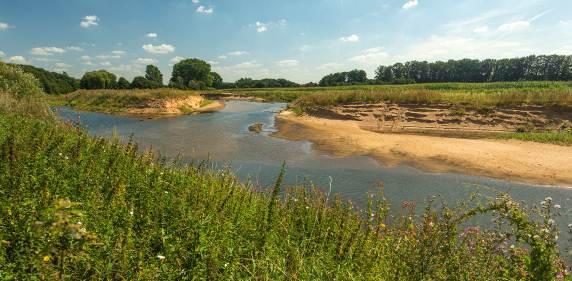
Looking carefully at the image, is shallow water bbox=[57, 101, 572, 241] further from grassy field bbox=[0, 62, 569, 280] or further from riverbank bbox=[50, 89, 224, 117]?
riverbank bbox=[50, 89, 224, 117]

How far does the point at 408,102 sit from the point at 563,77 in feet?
293

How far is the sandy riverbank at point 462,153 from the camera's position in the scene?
13.7 metres

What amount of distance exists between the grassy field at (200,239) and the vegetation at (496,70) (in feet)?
342

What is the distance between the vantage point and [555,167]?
14.1m

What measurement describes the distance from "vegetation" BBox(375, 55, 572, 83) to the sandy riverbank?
88.3 metres

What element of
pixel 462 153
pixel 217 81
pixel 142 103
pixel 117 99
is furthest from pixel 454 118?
pixel 217 81

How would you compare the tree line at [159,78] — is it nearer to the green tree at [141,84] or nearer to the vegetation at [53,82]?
the green tree at [141,84]

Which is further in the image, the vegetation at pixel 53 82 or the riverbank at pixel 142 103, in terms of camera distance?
the vegetation at pixel 53 82

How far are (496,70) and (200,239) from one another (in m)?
117

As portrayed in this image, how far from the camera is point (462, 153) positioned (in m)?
16.5

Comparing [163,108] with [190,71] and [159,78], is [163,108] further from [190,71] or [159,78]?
[159,78]

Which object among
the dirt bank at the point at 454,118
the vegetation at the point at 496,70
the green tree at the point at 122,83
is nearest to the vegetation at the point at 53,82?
the green tree at the point at 122,83

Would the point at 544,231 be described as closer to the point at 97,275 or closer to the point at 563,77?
the point at 97,275

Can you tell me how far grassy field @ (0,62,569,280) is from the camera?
3.36 metres
